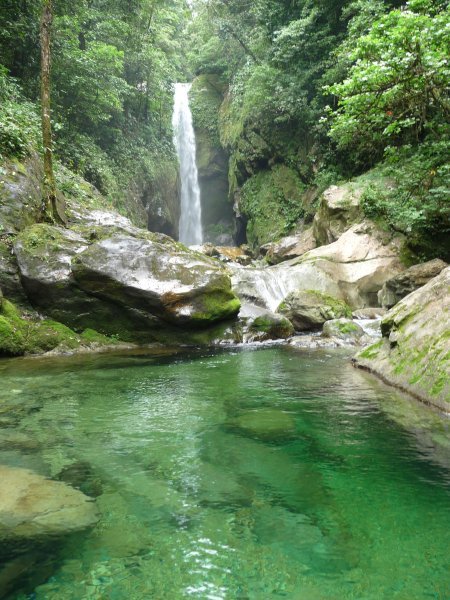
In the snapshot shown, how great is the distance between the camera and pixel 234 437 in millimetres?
4156

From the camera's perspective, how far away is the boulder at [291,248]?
59.3 feet

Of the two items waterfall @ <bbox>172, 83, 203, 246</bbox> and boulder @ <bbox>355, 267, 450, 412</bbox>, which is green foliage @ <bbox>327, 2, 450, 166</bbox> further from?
waterfall @ <bbox>172, 83, 203, 246</bbox>

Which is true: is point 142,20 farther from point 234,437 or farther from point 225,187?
point 234,437

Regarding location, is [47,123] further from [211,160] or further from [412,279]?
[211,160]

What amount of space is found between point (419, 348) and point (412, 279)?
6172 millimetres

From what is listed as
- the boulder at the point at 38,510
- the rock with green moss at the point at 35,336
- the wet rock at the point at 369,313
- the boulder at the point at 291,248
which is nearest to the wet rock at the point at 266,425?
the boulder at the point at 38,510

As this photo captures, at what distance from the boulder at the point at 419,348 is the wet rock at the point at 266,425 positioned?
1601 millimetres

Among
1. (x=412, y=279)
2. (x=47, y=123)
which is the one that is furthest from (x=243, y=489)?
(x=47, y=123)

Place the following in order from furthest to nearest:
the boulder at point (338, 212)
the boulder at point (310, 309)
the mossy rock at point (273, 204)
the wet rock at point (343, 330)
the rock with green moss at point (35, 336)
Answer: the mossy rock at point (273, 204)
the boulder at point (338, 212)
the boulder at point (310, 309)
the wet rock at point (343, 330)
the rock with green moss at point (35, 336)

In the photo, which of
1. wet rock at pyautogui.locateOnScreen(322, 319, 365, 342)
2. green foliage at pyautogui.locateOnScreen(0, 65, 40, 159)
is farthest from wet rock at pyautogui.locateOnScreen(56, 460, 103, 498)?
green foliage at pyautogui.locateOnScreen(0, 65, 40, 159)

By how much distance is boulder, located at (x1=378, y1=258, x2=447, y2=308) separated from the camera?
437 inches

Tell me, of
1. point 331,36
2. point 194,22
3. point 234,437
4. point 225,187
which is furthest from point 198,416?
point 194,22

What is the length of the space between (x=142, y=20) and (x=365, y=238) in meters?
17.6

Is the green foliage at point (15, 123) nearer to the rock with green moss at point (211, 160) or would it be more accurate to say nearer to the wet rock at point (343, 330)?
the wet rock at point (343, 330)
